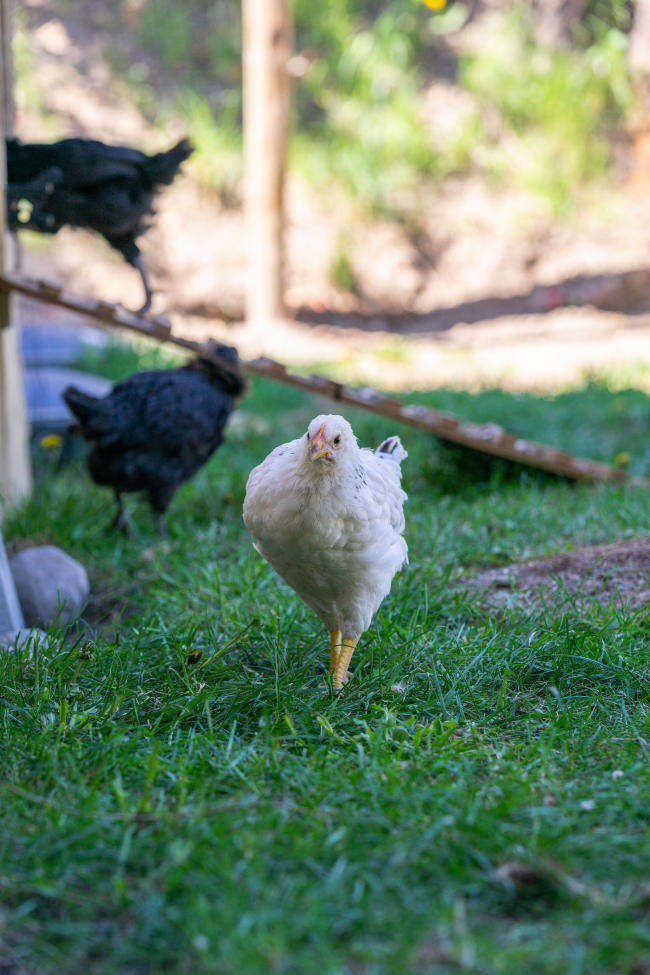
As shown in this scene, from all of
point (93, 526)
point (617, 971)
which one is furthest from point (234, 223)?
point (617, 971)

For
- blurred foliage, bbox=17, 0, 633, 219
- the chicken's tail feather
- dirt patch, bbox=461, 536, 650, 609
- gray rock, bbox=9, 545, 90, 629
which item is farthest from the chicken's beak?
blurred foliage, bbox=17, 0, 633, 219

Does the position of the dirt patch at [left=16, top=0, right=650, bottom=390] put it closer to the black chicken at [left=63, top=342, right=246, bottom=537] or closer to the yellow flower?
the yellow flower

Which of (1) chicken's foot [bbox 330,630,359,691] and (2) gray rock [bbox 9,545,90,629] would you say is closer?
(1) chicken's foot [bbox 330,630,359,691]

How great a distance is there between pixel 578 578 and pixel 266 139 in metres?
A: 7.23

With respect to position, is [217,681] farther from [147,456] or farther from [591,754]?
[147,456]

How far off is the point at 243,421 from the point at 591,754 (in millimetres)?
4800

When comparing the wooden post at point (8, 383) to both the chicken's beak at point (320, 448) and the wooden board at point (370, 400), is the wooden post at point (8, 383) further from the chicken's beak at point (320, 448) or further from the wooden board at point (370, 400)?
the chicken's beak at point (320, 448)

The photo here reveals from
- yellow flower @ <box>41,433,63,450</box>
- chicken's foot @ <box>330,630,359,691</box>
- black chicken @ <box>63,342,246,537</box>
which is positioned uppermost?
black chicken @ <box>63,342,246,537</box>

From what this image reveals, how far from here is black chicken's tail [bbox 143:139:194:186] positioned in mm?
4309

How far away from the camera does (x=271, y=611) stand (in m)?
3.26

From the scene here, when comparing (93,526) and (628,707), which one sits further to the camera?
(93,526)

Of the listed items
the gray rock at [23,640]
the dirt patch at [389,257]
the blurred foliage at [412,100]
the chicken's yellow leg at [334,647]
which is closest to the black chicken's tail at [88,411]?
the gray rock at [23,640]

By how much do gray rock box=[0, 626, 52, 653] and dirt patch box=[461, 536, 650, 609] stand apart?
1.47 metres

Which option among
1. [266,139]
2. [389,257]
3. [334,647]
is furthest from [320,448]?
[389,257]
